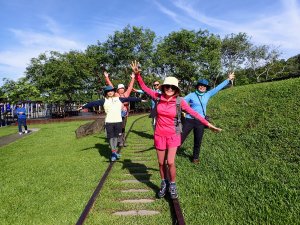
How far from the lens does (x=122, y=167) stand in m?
8.41

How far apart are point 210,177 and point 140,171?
6.40 ft

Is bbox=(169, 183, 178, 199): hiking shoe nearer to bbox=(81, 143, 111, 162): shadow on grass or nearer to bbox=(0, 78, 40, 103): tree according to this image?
bbox=(81, 143, 111, 162): shadow on grass

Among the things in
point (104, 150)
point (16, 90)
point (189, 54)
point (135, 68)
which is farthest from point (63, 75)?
point (135, 68)

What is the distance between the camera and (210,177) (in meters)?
6.74

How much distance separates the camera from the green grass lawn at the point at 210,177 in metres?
4.93

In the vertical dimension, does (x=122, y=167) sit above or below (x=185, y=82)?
below

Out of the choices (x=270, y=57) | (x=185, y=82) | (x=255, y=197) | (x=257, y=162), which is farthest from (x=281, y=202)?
(x=270, y=57)

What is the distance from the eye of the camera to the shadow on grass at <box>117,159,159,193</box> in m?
6.74

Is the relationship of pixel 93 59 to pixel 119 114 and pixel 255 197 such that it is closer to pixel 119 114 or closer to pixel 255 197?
pixel 119 114

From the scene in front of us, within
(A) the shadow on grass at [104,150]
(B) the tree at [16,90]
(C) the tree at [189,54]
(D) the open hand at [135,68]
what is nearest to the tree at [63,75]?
(B) the tree at [16,90]

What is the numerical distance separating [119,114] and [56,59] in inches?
1617

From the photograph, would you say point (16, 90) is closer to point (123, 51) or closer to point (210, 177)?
point (123, 51)

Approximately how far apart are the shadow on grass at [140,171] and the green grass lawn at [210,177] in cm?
35

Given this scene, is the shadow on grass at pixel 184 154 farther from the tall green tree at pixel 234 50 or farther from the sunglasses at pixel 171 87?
the tall green tree at pixel 234 50
